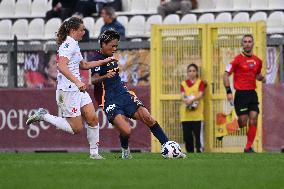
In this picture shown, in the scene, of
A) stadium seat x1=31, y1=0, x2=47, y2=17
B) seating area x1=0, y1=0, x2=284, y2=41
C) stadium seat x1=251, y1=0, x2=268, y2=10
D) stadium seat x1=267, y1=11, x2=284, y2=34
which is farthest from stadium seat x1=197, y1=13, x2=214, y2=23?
stadium seat x1=31, y1=0, x2=47, y2=17

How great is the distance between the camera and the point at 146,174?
12820 millimetres

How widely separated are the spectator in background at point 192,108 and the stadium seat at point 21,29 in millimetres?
7831

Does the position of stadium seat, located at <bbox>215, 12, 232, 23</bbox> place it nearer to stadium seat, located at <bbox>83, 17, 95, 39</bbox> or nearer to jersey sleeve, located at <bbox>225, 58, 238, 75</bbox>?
stadium seat, located at <bbox>83, 17, 95, 39</bbox>

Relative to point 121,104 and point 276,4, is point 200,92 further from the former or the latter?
point 121,104

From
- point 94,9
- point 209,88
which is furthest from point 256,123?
point 94,9

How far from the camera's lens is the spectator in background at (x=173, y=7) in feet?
89.6

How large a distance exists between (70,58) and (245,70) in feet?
17.4

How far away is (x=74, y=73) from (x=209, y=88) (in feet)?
22.3

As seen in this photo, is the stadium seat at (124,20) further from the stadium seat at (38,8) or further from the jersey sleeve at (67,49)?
the jersey sleeve at (67,49)

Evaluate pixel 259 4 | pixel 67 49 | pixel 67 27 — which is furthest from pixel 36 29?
pixel 67 49

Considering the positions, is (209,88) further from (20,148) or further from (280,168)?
(280,168)

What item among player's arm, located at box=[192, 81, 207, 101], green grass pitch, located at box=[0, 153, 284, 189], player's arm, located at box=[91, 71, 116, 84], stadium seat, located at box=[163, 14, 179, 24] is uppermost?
stadium seat, located at box=[163, 14, 179, 24]

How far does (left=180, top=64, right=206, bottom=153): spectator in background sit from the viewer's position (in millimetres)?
22203

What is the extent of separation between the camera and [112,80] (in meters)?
16.6
